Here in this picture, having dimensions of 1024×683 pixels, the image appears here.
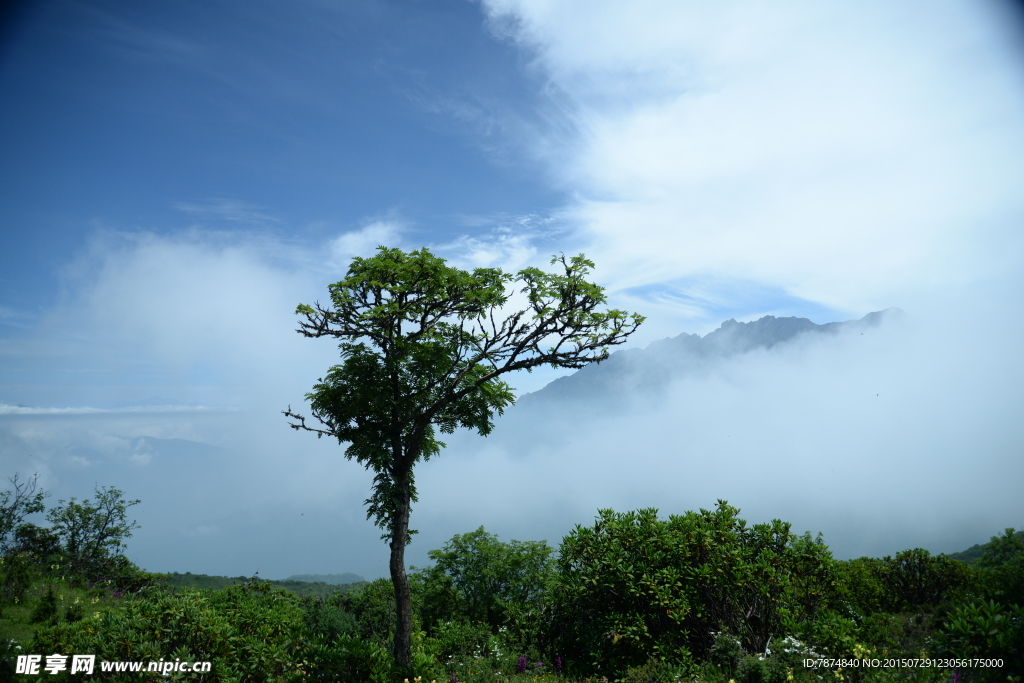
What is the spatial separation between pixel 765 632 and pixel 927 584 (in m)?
14.3

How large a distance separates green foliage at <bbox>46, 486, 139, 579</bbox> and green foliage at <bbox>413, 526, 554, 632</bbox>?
15.3m

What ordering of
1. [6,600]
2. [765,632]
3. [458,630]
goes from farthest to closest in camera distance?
1. [6,600]
2. [458,630]
3. [765,632]

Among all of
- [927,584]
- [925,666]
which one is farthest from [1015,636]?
[927,584]

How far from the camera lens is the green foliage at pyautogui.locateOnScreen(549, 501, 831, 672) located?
9.40m

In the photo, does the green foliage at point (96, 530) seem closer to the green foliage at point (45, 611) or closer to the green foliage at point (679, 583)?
the green foliage at point (45, 611)

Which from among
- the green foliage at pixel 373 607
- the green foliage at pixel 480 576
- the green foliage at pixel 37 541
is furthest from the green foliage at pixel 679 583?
the green foliage at pixel 37 541

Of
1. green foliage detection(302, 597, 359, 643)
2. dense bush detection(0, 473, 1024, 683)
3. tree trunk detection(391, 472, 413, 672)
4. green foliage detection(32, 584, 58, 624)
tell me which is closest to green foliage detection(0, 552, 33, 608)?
dense bush detection(0, 473, 1024, 683)

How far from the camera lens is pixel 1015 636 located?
509cm

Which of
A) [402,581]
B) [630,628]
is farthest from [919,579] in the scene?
[402,581]

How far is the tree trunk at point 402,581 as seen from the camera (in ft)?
33.1

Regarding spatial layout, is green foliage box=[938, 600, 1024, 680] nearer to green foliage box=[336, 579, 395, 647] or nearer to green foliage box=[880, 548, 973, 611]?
green foliage box=[336, 579, 395, 647]

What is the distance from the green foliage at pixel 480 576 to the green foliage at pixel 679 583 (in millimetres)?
5946

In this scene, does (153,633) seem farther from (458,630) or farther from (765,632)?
(765,632)

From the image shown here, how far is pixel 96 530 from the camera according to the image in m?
24.2
